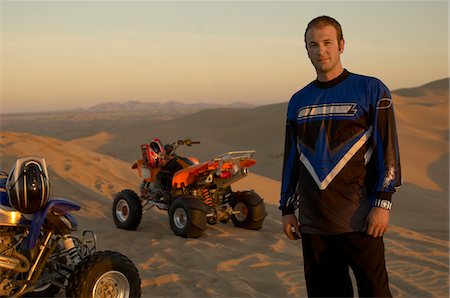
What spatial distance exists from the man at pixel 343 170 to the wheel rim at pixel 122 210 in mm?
6267

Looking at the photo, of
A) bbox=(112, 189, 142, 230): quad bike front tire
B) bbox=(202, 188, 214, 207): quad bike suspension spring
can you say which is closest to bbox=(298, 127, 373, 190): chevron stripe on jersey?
bbox=(202, 188, 214, 207): quad bike suspension spring

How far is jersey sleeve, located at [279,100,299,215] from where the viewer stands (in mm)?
3530

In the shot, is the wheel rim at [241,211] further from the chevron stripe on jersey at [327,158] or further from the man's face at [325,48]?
the man's face at [325,48]

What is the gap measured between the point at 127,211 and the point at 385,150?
667cm

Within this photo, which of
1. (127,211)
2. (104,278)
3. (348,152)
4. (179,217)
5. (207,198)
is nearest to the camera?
(348,152)

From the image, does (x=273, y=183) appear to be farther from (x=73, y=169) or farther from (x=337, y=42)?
(x=337, y=42)

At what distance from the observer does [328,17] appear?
329 centimetres

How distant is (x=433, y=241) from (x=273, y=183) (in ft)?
26.2

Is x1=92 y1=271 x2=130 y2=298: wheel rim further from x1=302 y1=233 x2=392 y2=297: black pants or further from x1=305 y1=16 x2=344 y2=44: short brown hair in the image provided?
x1=305 y1=16 x2=344 y2=44: short brown hair

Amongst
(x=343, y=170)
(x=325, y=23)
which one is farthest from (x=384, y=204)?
(x=325, y=23)

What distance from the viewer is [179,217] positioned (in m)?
8.45

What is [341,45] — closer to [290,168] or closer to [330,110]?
[330,110]

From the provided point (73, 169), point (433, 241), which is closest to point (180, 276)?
point (433, 241)

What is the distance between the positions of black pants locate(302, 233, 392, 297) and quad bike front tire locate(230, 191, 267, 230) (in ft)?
Result: 18.1
